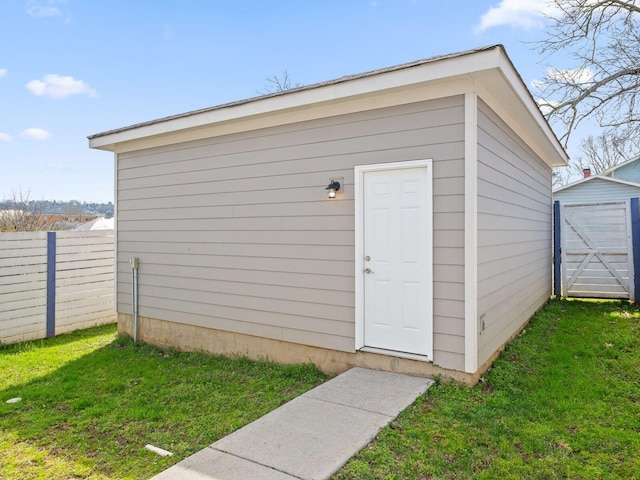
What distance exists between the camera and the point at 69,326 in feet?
22.0

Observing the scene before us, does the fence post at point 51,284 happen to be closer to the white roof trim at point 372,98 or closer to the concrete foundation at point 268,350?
the concrete foundation at point 268,350

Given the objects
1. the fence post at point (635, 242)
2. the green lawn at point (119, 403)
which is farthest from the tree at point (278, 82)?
the green lawn at point (119, 403)

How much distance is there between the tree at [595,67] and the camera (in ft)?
37.3

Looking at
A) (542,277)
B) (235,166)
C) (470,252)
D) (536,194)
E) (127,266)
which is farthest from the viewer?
(542,277)

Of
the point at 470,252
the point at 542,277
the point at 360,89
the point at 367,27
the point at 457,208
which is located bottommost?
the point at 542,277

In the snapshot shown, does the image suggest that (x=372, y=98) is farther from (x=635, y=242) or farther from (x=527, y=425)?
(x=635, y=242)

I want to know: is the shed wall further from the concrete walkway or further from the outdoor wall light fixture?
the concrete walkway

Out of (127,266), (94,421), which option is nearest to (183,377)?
(94,421)

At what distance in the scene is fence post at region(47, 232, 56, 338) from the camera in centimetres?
643

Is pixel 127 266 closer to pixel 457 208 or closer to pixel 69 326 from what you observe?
pixel 69 326

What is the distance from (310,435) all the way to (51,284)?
559 centimetres

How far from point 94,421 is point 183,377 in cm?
117

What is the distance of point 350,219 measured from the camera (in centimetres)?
425

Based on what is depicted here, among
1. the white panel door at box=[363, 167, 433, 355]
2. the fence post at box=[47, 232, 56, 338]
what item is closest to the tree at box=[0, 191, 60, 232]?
the fence post at box=[47, 232, 56, 338]
